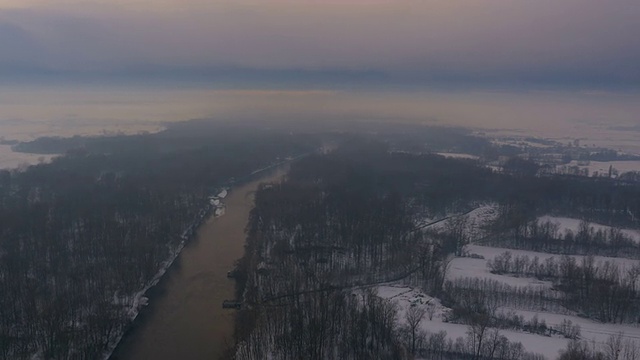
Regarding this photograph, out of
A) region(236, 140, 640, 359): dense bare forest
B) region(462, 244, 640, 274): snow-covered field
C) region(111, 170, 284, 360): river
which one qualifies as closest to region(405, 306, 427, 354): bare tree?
region(236, 140, 640, 359): dense bare forest

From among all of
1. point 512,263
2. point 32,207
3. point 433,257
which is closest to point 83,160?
point 32,207

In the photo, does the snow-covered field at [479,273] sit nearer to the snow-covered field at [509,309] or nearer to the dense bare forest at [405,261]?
the snow-covered field at [509,309]

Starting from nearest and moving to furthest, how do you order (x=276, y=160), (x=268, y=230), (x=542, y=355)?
(x=542, y=355)
(x=268, y=230)
(x=276, y=160)

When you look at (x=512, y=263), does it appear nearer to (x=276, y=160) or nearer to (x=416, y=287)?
(x=416, y=287)

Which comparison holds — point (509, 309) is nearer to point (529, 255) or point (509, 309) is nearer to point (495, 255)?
point (495, 255)

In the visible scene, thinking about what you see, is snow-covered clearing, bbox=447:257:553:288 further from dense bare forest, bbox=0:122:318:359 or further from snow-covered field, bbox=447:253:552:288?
dense bare forest, bbox=0:122:318:359

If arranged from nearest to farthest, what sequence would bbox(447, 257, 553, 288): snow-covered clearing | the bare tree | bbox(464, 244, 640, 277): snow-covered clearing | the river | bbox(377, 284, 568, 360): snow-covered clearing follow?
1. the bare tree
2. bbox(377, 284, 568, 360): snow-covered clearing
3. the river
4. bbox(447, 257, 553, 288): snow-covered clearing
5. bbox(464, 244, 640, 277): snow-covered clearing
